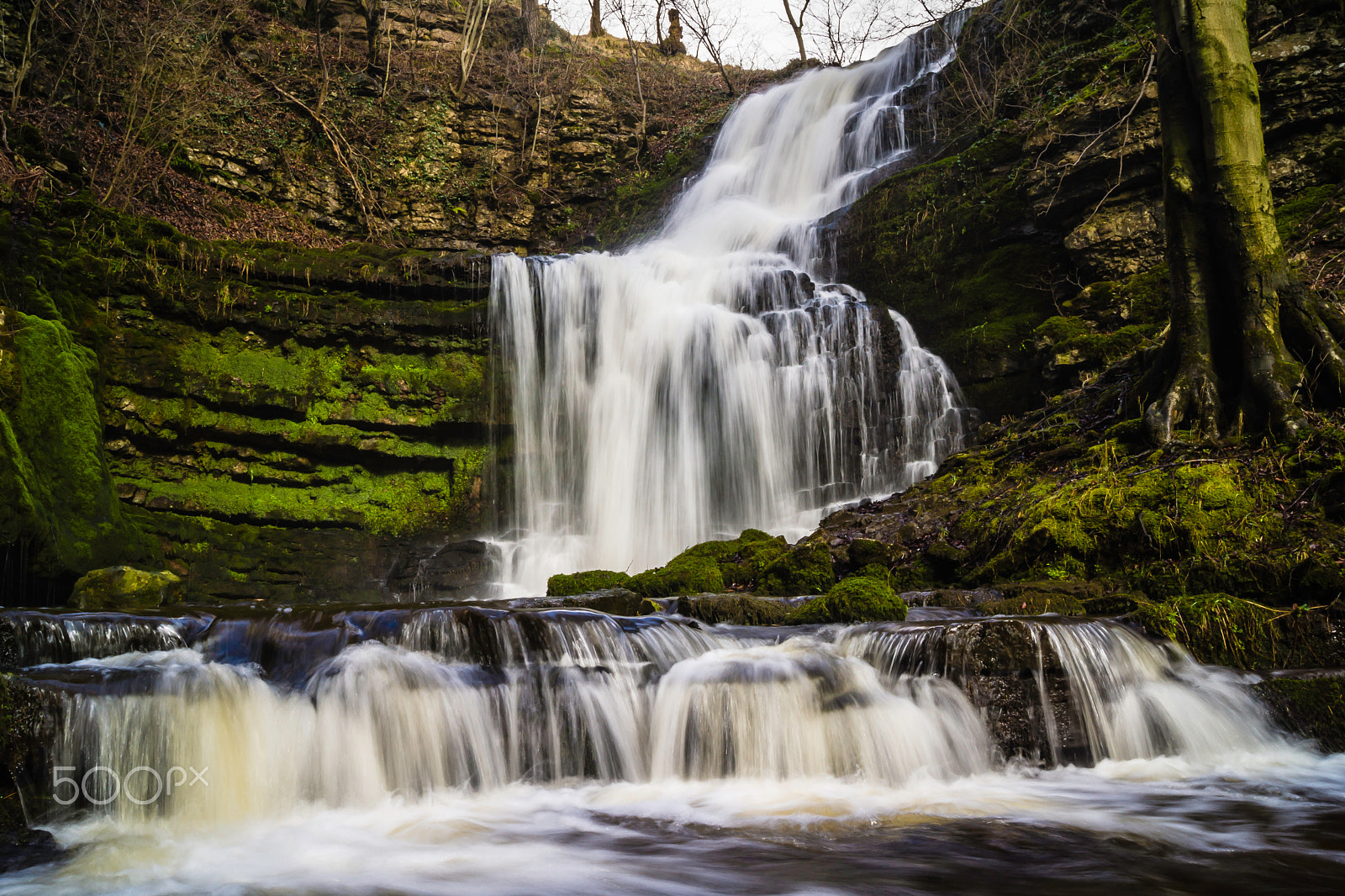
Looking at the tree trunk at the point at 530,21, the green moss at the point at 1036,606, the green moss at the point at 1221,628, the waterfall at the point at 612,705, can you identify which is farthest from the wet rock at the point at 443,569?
the tree trunk at the point at 530,21

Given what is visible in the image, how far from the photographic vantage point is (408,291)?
13.9 metres

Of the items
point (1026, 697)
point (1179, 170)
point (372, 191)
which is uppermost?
point (372, 191)

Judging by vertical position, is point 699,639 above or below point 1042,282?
below

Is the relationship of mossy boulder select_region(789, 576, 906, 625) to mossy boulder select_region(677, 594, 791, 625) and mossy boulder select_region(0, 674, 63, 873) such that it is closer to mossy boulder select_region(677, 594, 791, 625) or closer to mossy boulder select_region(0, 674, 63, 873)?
mossy boulder select_region(677, 594, 791, 625)

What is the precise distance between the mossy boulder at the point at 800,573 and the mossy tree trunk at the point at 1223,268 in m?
3.31

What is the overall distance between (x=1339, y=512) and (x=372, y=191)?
18.8 metres

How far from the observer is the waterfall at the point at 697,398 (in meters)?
12.4

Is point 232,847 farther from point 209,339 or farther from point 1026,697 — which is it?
point 209,339

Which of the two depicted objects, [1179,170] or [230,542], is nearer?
[1179,170]

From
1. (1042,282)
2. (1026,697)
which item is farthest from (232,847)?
(1042,282)

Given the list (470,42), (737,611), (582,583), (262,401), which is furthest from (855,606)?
(470,42)

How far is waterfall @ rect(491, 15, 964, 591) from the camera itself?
487 inches

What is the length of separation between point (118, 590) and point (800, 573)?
7213 mm

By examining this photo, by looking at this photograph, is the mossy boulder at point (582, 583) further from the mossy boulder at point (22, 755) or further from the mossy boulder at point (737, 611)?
the mossy boulder at point (22, 755)
